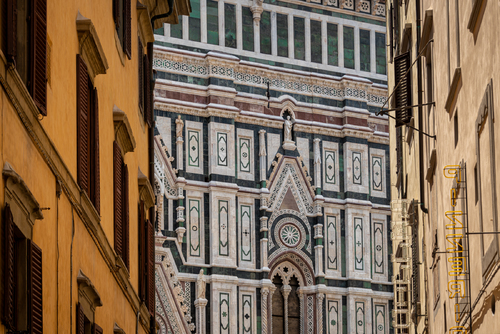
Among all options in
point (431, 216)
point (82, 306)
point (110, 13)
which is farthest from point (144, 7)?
point (82, 306)

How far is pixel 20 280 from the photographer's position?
6.66 meters

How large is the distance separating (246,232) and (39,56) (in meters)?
22.7

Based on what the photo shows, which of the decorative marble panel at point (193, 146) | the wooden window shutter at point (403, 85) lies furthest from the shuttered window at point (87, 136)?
the decorative marble panel at point (193, 146)

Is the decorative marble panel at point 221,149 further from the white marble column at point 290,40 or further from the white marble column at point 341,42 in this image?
the white marble column at point 341,42

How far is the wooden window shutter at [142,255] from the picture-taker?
13789mm

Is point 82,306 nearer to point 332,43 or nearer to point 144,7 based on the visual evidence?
point 144,7

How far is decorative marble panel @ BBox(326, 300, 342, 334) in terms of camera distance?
30.3m

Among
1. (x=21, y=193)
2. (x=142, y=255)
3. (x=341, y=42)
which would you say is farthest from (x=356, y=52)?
(x=21, y=193)

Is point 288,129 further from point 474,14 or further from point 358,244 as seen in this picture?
point 474,14

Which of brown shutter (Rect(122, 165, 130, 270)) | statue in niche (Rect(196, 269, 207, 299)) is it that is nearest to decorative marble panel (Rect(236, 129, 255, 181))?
statue in niche (Rect(196, 269, 207, 299))

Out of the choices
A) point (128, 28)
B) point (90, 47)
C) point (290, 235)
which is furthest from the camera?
point (290, 235)

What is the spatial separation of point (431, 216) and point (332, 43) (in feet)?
63.5

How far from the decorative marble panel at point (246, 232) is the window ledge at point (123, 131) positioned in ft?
56.8

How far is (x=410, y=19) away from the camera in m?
16.7
